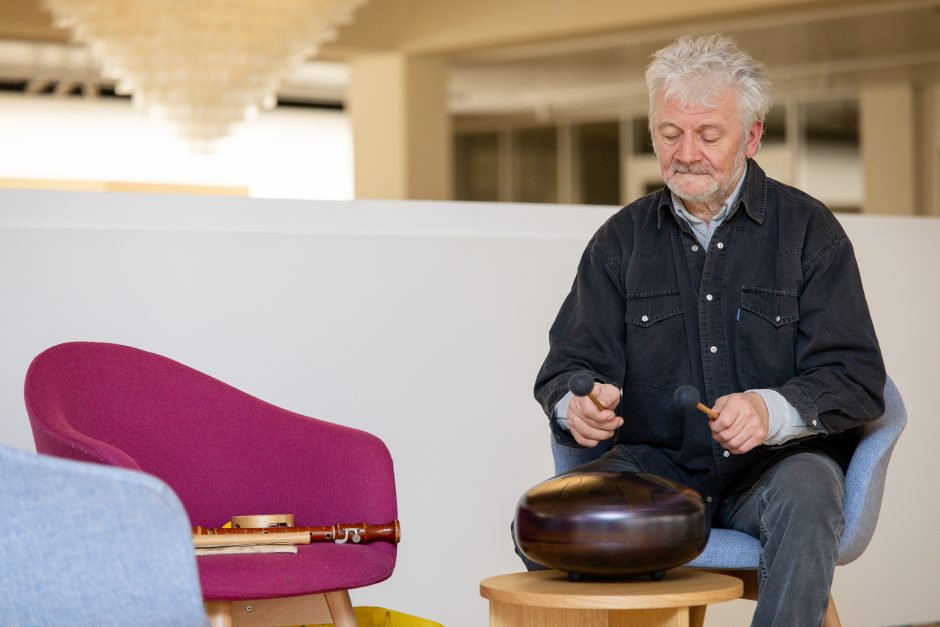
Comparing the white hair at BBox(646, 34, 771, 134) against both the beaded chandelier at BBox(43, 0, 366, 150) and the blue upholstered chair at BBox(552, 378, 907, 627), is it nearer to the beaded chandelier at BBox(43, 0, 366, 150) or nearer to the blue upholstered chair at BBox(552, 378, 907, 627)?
the blue upholstered chair at BBox(552, 378, 907, 627)

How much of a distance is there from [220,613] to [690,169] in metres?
1.04

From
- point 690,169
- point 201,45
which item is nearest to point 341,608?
point 690,169

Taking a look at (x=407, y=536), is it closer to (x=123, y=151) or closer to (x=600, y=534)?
(x=600, y=534)

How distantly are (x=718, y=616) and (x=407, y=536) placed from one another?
811 mm

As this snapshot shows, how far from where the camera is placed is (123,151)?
9828 mm

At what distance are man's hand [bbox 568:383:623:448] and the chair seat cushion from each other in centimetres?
39

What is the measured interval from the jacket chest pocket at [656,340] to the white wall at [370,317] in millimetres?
919

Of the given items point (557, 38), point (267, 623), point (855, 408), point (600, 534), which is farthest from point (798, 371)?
point (557, 38)

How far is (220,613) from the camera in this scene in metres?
1.96

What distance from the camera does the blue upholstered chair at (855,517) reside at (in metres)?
1.94

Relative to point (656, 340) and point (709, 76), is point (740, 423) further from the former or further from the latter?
point (709, 76)

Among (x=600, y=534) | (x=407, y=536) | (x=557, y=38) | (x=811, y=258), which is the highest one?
(x=557, y=38)

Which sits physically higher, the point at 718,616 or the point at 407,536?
the point at 407,536

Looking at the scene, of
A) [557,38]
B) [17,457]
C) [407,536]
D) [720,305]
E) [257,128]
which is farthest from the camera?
[257,128]
